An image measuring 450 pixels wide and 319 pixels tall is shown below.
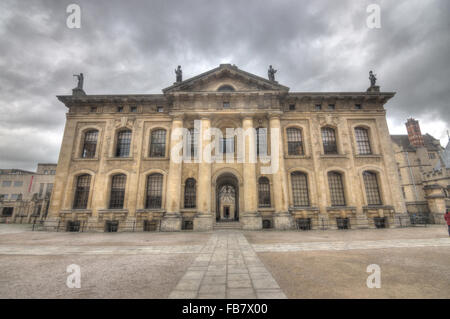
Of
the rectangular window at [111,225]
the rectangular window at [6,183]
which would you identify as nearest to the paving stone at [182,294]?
the rectangular window at [111,225]

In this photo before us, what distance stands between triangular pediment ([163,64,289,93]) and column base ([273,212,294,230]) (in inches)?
443

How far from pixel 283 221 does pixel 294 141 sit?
7.78 m

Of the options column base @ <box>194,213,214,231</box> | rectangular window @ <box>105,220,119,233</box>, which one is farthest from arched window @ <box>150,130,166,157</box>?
column base @ <box>194,213,214,231</box>

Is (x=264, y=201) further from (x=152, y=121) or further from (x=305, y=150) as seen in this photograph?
(x=152, y=121)

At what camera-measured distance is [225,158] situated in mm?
17203

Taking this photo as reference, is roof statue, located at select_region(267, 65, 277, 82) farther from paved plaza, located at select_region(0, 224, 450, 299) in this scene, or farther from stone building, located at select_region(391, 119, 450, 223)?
stone building, located at select_region(391, 119, 450, 223)

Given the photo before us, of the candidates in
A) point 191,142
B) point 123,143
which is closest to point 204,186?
point 191,142

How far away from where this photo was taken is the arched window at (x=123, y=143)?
18620 millimetres

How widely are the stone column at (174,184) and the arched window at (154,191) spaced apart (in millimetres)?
1174

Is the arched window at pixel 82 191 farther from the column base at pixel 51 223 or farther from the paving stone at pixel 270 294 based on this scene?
the paving stone at pixel 270 294

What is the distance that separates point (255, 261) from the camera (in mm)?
5844

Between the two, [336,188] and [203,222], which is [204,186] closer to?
[203,222]
